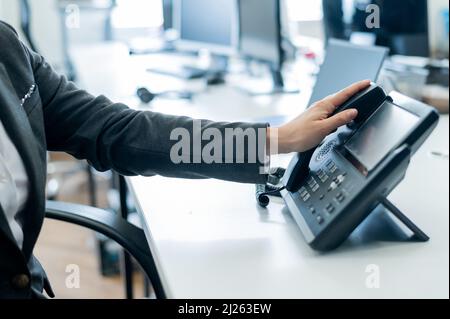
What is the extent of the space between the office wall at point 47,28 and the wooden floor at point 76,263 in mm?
1628

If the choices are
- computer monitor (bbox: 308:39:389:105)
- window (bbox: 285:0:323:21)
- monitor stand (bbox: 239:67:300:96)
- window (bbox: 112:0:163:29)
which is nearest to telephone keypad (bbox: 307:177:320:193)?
computer monitor (bbox: 308:39:389:105)

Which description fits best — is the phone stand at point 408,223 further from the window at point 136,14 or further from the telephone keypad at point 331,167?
the window at point 136,14

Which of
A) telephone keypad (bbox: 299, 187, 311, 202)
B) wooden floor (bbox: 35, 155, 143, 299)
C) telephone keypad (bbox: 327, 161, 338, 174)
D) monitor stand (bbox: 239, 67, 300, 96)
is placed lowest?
wooden floor (bbox: 35, 155, 143, 299)

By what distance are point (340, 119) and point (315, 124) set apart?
40 mm

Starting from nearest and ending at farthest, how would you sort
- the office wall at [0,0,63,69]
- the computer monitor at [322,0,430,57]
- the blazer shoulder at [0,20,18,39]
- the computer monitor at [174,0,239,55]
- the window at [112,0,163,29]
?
the blazer shoulder at [0,20,18,39] → the computer monitor at [322,0,430,57] → the computer monitor at [174,0,239,55] → the office wall at [0,0,63,69] → the window at [112,0,163,29]

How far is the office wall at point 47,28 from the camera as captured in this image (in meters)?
3.83

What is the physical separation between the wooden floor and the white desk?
1.06 metres

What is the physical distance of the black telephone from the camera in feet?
2.25

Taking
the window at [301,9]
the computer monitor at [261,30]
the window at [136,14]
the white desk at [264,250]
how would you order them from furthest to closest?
the window at [136,14], the window at [301,9], the computer monitor at [261,30], the white desk at [264,250]

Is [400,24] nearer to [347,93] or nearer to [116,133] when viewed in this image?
[347,93]

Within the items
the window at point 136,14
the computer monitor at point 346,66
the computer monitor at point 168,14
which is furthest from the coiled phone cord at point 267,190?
the window at point 136,14

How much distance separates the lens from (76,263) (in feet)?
7.59

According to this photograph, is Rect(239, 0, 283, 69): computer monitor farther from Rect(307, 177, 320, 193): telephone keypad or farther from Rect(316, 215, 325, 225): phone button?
Rect(316, 215, 325, 225): phone button

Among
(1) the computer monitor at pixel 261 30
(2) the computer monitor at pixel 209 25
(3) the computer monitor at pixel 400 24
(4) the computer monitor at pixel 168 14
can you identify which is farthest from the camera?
(4) the computer monitor at pixel 168 14
